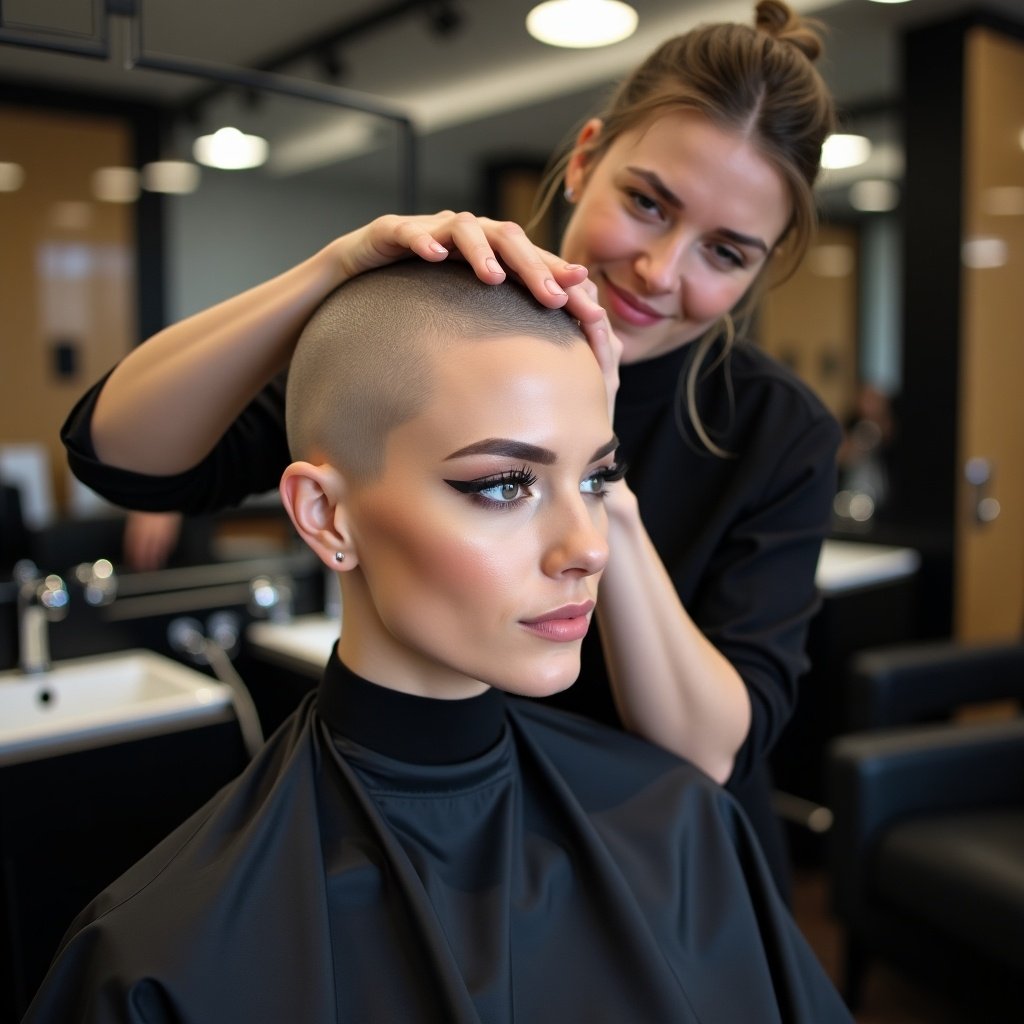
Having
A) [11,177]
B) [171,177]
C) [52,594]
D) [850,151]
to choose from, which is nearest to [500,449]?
[52,594]

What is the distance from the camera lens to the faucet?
7.15ft

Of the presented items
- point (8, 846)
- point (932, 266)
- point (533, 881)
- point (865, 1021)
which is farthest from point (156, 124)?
point (932, 266)

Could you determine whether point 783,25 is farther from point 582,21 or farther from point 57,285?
point 57,285

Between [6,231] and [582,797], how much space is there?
2437 millimetres

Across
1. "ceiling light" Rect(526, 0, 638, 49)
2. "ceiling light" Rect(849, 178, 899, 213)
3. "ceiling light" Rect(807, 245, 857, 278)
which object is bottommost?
"ceiling light" Rect(526, 0, 638, 49)

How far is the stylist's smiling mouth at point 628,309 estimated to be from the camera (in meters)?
1.14

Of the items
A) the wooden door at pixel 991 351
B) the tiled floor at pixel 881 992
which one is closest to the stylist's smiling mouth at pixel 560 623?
the tiled floor at pixel 881 992

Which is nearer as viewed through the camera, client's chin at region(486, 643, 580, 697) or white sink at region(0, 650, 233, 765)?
client's chin at region(486, 643, 580, 697)

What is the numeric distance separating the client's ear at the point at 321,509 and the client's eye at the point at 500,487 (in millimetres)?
114

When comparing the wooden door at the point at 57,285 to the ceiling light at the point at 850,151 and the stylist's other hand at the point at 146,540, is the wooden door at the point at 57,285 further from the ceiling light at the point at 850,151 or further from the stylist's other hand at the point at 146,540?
the ceiling light at the point at 850,151

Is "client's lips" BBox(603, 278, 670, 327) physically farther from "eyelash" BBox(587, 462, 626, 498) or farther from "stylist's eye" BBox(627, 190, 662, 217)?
"eyelash" BBox(587, 462, 626, 498)

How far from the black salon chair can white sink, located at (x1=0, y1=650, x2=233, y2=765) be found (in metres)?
1.39

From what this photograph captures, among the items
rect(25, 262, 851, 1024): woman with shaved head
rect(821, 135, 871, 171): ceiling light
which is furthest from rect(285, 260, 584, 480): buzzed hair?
rect(821, 135, 871, 171): ceiling light

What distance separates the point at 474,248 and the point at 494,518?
21 centimetres
